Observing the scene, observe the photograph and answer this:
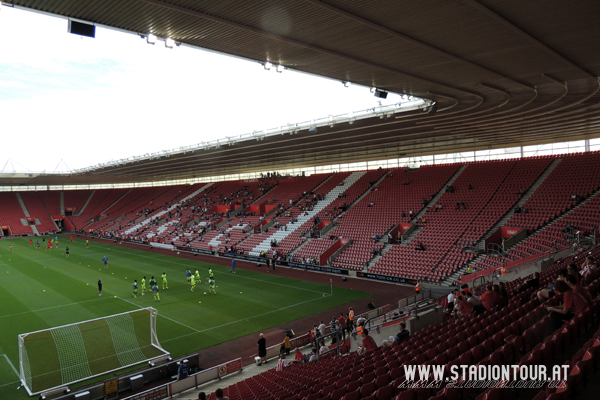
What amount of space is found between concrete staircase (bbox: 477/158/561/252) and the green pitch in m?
10.0

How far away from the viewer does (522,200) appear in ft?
101

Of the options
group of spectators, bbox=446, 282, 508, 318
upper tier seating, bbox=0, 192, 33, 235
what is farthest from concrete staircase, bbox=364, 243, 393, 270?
upper tier seating, bbox=0, 192, 33, 235

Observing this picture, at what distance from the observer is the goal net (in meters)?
13.8

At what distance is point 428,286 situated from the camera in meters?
24.8

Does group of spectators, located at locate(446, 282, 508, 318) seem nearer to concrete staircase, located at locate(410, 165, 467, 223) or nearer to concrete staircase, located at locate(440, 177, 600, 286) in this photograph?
concrete staircase, located at locate(440, 177, 600, 286)

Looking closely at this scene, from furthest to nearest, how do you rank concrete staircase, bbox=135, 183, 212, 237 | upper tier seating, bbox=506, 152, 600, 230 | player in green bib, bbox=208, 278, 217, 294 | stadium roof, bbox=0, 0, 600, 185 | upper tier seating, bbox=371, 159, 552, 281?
concrete staircase, bbox=135, 183, 212, 237 < upper tier seating, bbox=371, 159, 552, 281 < upper tier seating, bbox=506, 152, 600, 230 < player in green bib, bbox=208, 278, 217, 294 < stadium roof, bbox=0, 0, 600, 185

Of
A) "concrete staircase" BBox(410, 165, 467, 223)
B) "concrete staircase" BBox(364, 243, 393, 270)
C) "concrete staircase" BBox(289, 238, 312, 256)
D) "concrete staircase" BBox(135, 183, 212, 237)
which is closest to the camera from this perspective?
"concrete staircase" BBox(364, 243, 393, 270)

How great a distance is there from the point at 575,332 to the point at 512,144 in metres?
37.3

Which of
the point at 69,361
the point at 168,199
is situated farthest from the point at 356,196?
the point at 168,199

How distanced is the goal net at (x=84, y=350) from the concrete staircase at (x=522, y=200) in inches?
860

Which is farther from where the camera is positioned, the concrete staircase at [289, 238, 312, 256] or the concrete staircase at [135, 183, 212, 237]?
the concrete staircase at [135, 183, 212, 237]

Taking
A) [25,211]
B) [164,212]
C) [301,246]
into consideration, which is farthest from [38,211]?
[301,246]

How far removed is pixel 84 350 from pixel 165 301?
918cm

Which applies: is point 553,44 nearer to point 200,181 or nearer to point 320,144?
point 320,144
